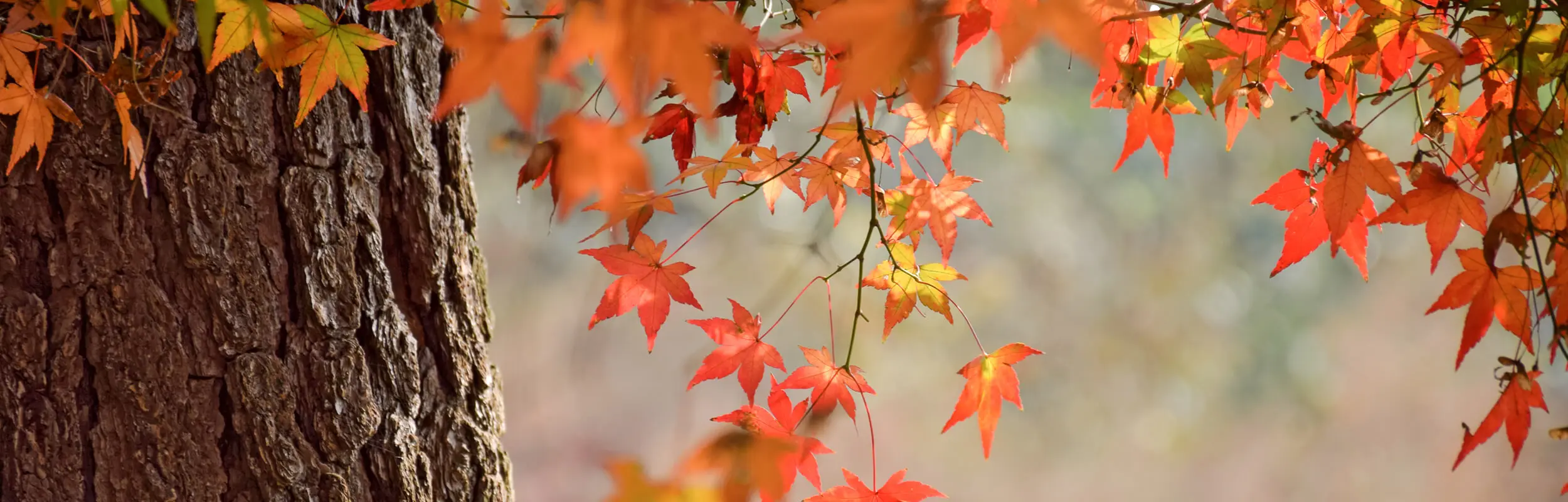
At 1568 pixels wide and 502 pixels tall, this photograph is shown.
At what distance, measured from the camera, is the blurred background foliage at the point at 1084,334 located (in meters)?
2.78

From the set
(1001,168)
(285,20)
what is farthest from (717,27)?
(1001,168)

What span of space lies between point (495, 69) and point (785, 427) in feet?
1.26

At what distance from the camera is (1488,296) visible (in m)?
0.55

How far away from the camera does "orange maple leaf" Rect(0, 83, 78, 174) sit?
538mm

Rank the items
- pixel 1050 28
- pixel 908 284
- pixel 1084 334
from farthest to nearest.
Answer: pixel 1084 334 < pixel 908 284 < pixel 1050 28

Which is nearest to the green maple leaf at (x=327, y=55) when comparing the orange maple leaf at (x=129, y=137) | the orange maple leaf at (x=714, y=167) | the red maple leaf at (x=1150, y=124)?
the orange maple leaf at (x=129, y=137)

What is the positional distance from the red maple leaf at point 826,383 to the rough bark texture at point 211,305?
0.28 meters

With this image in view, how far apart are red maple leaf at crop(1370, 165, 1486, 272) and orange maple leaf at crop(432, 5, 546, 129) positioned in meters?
0.51

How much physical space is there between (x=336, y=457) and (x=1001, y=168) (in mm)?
2670

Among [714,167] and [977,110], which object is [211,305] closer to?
[714,167]

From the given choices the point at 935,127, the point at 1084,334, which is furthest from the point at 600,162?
the point at 1084,334

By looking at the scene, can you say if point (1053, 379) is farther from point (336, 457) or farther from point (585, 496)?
point (336, 457)

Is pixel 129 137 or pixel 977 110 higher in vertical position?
pixel 977 110

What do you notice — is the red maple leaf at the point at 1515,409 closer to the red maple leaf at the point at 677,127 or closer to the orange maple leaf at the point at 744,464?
the orange maple leaf at the point at 744,464
